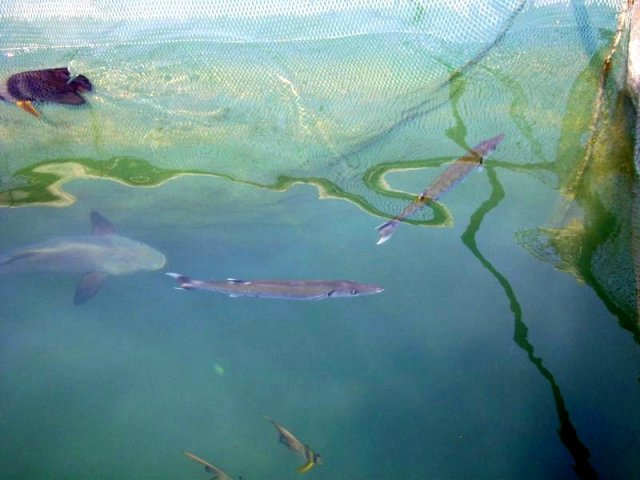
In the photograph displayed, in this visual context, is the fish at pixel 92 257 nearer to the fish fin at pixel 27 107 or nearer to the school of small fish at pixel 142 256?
the school of small fish at pixel 142 256

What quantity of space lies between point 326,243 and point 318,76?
40.0 inches

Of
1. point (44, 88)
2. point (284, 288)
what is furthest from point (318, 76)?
point (44, 88)

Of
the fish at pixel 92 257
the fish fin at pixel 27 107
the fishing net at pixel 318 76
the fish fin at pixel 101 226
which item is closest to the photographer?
the fishing net at pixel 318 76

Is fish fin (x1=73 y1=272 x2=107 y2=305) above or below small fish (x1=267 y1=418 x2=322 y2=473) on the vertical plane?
above

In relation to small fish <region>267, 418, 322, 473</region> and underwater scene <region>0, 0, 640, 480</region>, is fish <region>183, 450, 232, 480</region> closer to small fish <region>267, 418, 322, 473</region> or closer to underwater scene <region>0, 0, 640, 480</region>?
underwater scene <region>0, 0, 640, 480</region>

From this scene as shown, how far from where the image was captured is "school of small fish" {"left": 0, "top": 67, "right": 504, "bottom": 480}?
2.77m

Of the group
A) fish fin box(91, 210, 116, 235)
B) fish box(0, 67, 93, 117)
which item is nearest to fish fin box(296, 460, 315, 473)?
fish fin box(91, 210, 116, 235)

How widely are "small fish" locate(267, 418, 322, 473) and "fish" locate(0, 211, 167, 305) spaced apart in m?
1.34

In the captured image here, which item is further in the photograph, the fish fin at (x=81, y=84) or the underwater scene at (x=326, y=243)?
the fish fin at (x=81, y=84)

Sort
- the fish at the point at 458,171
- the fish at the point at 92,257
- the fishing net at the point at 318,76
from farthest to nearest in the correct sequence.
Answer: the fish at the point at 92,257, the fish at the point at 458,171, the fishing net at the point at 318,76

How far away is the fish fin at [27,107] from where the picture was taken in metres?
2.92

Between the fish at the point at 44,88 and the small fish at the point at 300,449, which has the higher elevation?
the fish at the point at 44,88

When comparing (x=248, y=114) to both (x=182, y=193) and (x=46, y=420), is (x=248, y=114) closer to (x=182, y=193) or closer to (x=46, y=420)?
(x=182, y=193)

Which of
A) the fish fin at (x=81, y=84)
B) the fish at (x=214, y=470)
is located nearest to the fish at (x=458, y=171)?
the fish at (x=214, y=470)
